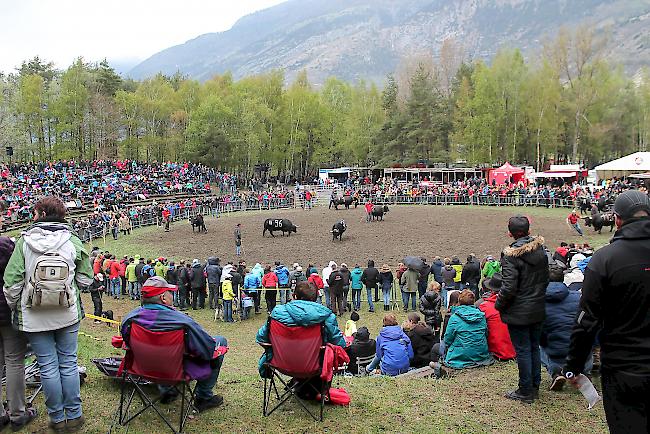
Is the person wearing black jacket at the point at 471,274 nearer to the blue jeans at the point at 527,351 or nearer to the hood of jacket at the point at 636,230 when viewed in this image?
the blue jeans at the point at 527,351

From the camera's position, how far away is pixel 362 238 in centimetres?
2509

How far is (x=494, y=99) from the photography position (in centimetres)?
5325

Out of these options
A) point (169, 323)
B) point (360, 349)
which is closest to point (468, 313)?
point (360, 349)

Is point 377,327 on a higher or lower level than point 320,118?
lower

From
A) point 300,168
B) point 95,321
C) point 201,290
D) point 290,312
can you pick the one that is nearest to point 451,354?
Answer: point 290,312

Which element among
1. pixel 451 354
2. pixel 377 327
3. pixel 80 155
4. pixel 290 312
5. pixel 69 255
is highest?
pixel 80 155

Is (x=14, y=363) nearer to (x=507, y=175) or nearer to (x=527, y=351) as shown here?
(x=527, y=351)

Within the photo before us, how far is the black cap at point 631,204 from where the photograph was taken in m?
3.21

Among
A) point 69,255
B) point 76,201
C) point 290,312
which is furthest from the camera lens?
point 76,201

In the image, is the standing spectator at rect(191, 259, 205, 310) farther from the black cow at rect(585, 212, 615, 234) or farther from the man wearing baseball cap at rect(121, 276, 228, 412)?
the black cow at rect(585, 212, 615, 234)

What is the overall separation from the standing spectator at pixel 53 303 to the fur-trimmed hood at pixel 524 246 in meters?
4.08

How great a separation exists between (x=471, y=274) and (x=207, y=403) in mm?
9703

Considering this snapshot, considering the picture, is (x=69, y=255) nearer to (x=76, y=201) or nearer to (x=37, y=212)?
(x=37, y=212)

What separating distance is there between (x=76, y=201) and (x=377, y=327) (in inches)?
1128
